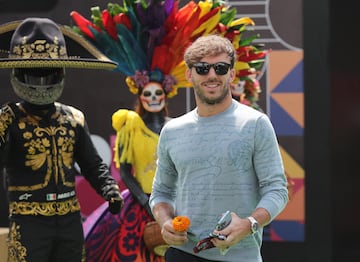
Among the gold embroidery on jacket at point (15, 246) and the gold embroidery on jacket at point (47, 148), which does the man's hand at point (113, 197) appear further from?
the gold embroidery on jacket at point (15, 246)

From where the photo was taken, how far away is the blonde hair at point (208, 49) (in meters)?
2.73

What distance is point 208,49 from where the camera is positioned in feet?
8.97

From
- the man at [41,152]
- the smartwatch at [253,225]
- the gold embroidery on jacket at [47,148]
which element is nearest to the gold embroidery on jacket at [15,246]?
the man at [41,152]

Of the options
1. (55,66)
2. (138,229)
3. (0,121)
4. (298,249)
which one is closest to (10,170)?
(0,121)

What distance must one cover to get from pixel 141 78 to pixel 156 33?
299 millimetres

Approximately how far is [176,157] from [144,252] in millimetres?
2161

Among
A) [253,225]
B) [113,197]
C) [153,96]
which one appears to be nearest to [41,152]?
[113,197]

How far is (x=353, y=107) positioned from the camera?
18.5ft

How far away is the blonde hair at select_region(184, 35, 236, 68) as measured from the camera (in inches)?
108

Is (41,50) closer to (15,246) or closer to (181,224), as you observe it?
(15,246)

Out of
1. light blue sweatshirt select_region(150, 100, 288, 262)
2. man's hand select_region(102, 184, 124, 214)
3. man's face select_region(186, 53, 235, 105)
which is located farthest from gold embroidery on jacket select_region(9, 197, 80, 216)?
man's face select_region(186, 53, 235, 105)

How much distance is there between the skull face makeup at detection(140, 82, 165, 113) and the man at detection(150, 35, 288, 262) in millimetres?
2191

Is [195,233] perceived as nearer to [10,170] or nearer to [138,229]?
[10,170]

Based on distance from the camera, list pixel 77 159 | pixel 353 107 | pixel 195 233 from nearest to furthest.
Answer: pixel 195 233 → pixel 77 159 → pixel 353 107
